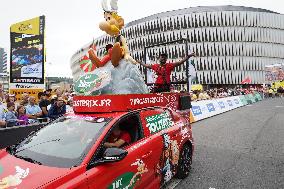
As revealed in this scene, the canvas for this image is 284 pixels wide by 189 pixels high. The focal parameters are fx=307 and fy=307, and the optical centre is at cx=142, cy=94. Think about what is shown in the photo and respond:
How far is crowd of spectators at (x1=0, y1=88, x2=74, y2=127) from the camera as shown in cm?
864

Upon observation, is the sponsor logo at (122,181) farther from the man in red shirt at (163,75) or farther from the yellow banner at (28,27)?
the yellow banner at (28,27)

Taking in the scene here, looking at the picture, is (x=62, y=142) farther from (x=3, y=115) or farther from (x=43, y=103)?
(x=43, y=103)

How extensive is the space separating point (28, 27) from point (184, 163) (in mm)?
8216

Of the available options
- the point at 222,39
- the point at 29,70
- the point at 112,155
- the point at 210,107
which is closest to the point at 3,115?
the point at 29,70

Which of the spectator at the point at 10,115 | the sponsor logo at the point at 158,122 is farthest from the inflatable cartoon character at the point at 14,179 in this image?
the spectator at the point at 10,115

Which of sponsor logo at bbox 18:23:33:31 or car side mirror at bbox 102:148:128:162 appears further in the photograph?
sponsor logo at bbox 18:23:33:31

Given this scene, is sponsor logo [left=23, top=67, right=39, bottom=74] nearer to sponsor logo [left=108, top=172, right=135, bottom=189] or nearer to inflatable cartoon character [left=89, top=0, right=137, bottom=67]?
inflatable cartoon character [left=89, top=0, right=137, bottom=67]

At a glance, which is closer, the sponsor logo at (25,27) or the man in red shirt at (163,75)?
the man in red shirt at (163,75)

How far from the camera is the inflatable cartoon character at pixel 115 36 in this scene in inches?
240

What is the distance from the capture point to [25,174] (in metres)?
3.38

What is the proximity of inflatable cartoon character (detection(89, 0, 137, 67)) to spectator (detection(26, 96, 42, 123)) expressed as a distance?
442 cm

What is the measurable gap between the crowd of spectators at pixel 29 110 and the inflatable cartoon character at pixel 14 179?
506cm

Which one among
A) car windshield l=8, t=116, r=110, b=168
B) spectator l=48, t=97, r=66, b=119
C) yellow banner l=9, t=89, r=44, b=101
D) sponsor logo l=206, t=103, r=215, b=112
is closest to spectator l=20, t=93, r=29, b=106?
yellow banner l=9, t=89, r=44, b=101

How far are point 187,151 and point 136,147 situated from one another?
2294mm
